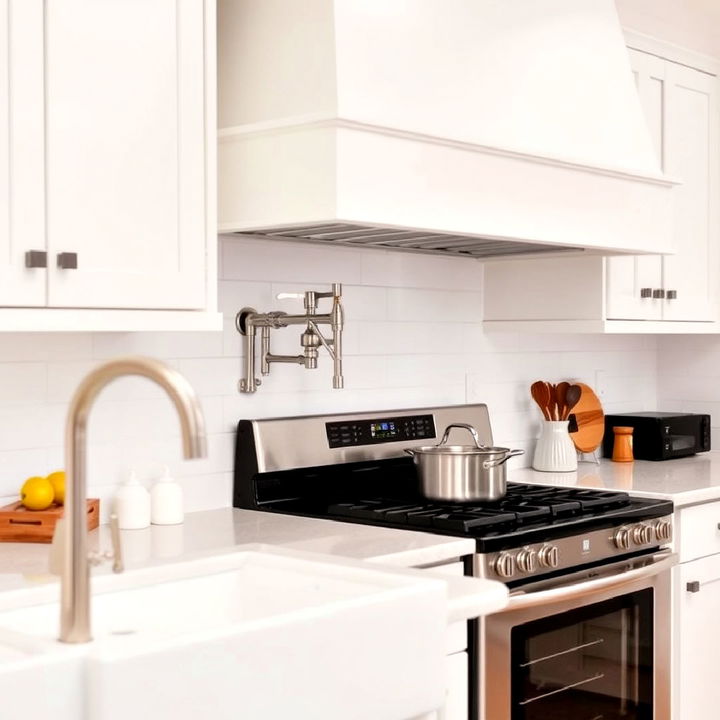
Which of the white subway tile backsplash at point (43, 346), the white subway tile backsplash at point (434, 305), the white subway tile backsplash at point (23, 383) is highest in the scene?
the white subway tile backsplash at point (434, 305)

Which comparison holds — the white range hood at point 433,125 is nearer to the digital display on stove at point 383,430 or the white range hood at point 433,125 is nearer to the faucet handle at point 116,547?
the digital display on stove at point 383,430

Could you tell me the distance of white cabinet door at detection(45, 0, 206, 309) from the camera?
238 centimetres

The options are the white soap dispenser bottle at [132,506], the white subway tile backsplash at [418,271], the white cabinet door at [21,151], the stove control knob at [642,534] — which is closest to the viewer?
the white cabinet door at [21,151]

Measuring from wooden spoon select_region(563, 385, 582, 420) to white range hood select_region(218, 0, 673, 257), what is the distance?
66 cm

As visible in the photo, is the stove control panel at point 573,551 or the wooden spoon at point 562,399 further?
the wooden spoon at point 562,399

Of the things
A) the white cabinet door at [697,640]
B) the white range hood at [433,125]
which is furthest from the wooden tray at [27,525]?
the white cabinet door at [697,640]

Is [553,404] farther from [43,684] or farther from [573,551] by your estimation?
[43,684]

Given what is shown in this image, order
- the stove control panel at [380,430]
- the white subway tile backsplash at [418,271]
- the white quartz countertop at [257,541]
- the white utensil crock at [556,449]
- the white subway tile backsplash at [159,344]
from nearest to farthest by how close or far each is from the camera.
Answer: the white quartz countertop at [257,541]
the white subway tile backsplash at [159,344]
the stove control panel at [380,430]
the white subway tile backsplash at [418,271]
the white utensil crock at [556,449]

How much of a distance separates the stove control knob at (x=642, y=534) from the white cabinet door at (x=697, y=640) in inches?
9.6

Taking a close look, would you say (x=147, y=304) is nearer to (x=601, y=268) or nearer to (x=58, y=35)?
(x=58, y=35)

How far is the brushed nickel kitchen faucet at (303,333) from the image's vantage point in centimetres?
310

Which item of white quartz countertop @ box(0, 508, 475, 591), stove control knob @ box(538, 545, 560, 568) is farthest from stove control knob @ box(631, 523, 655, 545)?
white quartz countertop @ box(0, 508, 475, 591)

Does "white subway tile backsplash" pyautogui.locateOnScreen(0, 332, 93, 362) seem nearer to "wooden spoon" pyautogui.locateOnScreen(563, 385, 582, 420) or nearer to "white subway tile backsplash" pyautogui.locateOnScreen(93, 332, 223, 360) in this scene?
"white subway tile backsplash" pyautogui.locateOnScreen(93, 332, 223, 360)

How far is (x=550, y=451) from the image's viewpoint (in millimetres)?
3979
